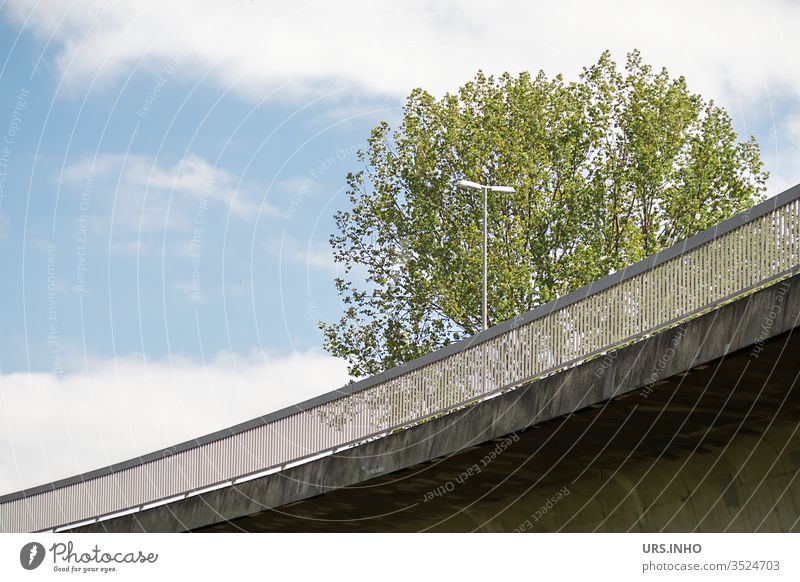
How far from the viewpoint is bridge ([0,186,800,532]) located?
1581 centimetres

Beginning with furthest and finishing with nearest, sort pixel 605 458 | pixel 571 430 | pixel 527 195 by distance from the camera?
pixel 527 195
pixel 605 458
pixel 571 430

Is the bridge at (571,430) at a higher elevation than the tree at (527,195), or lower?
lower

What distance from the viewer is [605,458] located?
20.2 meters

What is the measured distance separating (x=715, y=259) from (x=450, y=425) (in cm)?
560

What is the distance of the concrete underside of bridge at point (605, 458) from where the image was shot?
1578 cm

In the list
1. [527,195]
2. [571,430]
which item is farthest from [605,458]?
[527,195]

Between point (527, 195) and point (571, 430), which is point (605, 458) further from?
point (527, 195)

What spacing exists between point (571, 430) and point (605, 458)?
6.62ft

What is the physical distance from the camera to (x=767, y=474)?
1803 centimetres

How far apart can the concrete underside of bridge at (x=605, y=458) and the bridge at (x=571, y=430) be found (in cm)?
3

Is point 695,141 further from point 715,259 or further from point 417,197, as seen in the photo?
point 715,259

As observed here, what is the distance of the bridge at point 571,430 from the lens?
15.8 meters

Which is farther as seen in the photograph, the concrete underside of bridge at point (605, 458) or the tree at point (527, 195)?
the tree at point (527, 195)

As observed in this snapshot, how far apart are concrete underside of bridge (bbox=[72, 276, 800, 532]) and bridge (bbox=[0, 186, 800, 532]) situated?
0.03 metres
